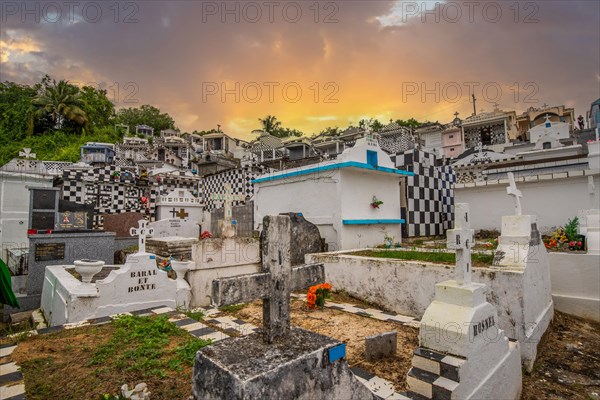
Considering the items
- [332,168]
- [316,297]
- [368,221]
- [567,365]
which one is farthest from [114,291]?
[567,365]

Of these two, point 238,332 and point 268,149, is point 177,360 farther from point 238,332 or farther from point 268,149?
point 268,149

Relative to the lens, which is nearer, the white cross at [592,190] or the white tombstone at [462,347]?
the white tombstone at [462,347]

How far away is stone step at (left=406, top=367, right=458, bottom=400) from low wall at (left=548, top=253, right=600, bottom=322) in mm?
5298

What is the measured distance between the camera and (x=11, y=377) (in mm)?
3027

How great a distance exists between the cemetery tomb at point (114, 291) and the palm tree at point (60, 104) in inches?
1481

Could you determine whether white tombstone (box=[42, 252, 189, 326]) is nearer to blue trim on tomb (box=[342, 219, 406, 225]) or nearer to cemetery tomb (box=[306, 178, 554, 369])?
cemetery tomb (box=[306, 178, 554, 369])

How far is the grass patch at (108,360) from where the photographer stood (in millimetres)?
2859

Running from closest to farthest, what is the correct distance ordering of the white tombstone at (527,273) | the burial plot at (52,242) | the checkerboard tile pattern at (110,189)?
the white tombstone at (527,273) < the burial plot at (52,242) < the checkerboard tile pattern at (110,189)

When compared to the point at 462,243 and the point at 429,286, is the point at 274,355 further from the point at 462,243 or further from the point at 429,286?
the point at 429,286

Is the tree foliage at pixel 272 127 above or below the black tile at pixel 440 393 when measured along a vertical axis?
above

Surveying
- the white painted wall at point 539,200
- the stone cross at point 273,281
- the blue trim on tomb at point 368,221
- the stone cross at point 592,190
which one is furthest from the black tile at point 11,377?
the stone cross at point 592,190

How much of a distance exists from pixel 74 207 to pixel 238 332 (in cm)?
1175

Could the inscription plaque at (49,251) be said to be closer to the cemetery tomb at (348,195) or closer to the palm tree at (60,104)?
the cemetery tomb at (348,195)

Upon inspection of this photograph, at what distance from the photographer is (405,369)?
355 centimetres
